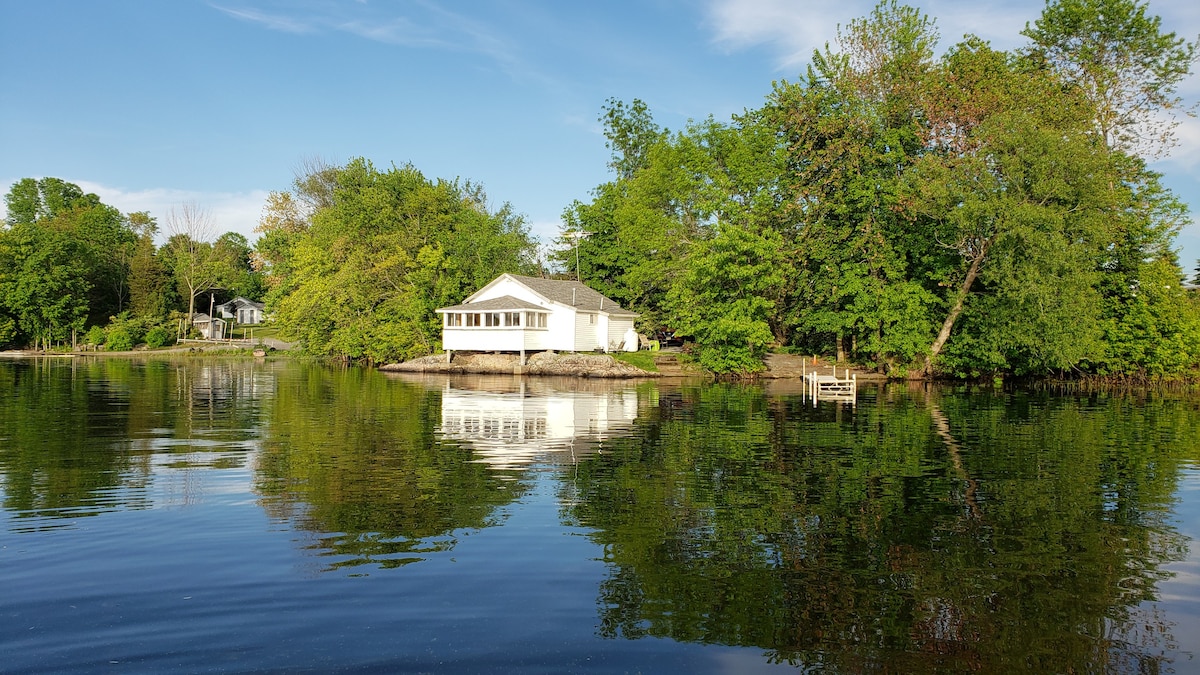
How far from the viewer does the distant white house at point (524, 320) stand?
52.1m

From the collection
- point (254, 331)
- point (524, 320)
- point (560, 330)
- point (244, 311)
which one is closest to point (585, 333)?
point (560, 330)

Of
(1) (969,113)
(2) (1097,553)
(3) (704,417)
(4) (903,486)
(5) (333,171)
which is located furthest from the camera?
(5) (333,171)

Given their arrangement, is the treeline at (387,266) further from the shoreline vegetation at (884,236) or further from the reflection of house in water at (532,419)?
the reflection of house in water at (532,419)

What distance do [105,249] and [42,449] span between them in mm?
86725

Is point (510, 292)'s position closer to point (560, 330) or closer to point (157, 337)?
point (560, 330)

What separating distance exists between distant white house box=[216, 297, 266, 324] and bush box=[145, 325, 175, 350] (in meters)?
19.8

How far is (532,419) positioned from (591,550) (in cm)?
1513

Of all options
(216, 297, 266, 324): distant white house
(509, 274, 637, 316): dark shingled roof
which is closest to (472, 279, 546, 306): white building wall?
(509, 274, 637, 316): dark shingled roof

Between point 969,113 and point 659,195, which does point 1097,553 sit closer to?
point 969,113

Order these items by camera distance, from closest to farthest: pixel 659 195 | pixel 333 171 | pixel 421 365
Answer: pixel 421 365, pixel 659 195, pixel 333 171

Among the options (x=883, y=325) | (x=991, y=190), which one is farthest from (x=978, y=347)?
(x=991, y=190)

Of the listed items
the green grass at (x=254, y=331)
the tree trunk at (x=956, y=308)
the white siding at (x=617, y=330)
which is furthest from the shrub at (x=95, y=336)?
the tree trunk at (x=956, y=308)

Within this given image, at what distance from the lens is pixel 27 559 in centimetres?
955

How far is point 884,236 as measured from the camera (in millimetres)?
45781
